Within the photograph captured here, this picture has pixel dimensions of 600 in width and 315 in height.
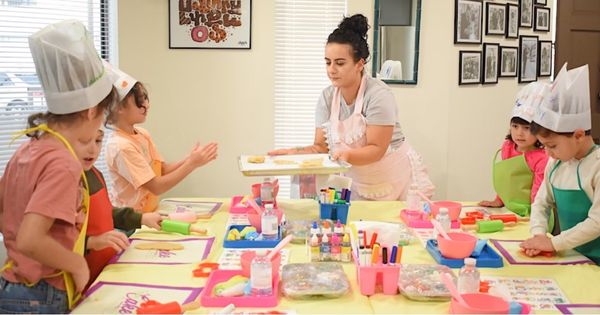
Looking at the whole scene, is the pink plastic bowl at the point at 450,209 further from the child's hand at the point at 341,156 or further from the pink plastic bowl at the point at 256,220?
the pink plastic bowl at the point at 256,220

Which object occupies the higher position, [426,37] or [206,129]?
[426,37]

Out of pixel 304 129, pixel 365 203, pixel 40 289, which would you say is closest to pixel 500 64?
pixel 304 129

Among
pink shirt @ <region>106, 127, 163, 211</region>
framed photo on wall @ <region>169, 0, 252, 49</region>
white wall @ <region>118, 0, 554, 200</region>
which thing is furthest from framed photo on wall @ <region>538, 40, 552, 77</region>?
pink shirt @ <region>106, 127, 163, 211</region>

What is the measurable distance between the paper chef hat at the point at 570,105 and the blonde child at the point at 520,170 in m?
0.44

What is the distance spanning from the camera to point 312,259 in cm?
188

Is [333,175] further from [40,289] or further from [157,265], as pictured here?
[40,289]

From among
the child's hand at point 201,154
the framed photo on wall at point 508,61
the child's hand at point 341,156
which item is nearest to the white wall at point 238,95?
the framed photo on wall at point 508,61

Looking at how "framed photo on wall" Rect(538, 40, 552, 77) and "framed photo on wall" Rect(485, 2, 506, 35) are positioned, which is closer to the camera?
"framed photo on wall" Rect(485, 2, 506, 35)

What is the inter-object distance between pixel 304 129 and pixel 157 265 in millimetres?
2265

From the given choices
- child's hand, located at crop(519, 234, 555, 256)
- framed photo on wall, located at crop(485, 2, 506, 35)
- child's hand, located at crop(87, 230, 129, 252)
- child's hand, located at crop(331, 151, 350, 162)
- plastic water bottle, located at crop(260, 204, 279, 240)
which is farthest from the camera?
framed photo on wall, located at crop(485, 2, 506, 35)

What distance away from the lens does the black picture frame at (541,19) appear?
4.64m

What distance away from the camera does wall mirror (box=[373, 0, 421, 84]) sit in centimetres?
387

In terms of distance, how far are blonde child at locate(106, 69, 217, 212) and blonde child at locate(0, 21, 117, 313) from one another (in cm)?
73

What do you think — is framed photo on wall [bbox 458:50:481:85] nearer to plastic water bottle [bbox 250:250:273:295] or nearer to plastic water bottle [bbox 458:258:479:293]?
plastic water bottle [bbox 458:258:479:293]
